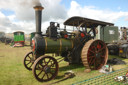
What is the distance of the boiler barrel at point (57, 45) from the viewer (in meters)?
5.14

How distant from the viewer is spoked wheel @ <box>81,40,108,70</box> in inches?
214

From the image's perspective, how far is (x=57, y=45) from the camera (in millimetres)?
5375

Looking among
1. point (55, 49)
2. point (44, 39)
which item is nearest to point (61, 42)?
point (55, 49)

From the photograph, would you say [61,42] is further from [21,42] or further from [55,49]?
[21,42]

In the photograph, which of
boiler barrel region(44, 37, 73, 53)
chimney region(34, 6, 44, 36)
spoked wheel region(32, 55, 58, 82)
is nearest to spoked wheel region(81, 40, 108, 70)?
boiler barrel region(44, 37, 73, 53)

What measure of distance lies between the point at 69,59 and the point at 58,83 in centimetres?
193

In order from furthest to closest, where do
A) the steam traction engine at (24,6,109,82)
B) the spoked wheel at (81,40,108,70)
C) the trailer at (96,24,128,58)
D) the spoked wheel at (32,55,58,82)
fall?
1. the trailer at (96,24,128,58)
2. the spoked wheel at (81,40,108,70)
3. the steam traction engine at (24,6,109,82)
4. the spoked wheel at (32,55,58,82)

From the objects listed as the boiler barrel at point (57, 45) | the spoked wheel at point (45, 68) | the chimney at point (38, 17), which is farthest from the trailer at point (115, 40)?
the chimney at point (38, 17)

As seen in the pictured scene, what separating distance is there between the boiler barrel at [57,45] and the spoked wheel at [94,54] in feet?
2.66

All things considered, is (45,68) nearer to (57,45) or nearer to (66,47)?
(57,45)

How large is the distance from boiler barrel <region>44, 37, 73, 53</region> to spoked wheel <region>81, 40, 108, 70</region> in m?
0.81

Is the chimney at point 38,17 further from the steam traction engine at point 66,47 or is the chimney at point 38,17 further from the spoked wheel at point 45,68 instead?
the spoked wheel at point 45,68

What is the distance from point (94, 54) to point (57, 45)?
2028mm

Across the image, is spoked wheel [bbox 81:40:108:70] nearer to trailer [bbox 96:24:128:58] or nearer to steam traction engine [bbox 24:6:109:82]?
steam traction engine [bbox 24:6:109:82]
